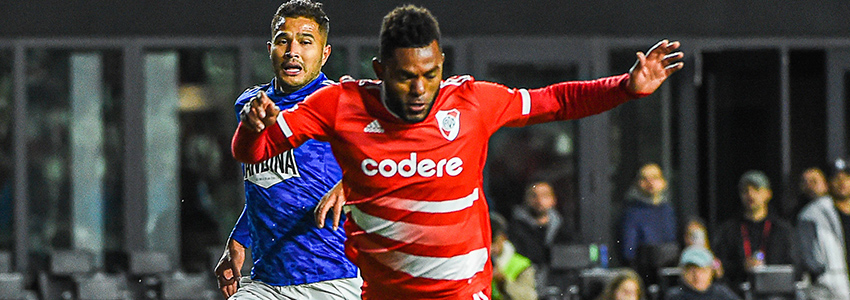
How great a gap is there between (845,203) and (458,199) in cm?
660

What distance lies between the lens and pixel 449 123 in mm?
4215

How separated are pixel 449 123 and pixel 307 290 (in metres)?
1.22

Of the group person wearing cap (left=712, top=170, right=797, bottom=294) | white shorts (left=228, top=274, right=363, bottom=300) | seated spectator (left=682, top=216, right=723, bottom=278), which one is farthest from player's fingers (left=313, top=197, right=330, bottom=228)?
person wearing cap (left=712, top=170, right=797, bottom=294)

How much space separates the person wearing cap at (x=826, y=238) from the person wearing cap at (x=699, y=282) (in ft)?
3.83

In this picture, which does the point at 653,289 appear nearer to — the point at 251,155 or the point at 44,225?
the point at 44,225

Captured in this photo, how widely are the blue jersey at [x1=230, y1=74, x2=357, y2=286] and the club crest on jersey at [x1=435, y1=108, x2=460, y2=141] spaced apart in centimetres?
102

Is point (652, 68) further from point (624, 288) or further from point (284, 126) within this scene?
point (624, 288)

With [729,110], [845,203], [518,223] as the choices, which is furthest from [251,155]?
[729,110]

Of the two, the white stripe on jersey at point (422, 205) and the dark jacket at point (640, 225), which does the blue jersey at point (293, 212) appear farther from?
the dark jacket at point (640, 225)

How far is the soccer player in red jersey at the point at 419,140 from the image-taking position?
163 inches

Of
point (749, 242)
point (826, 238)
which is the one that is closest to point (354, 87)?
point (749, 242)

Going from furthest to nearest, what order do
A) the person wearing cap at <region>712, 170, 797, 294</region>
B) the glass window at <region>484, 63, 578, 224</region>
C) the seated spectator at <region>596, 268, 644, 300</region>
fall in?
the glass window at <region>484, 63, 578, 224</region> < the person wearing cap at <region>712, 170, 797, 294</region> < the seated spectator at <region>596, 268, 644, 300</region>

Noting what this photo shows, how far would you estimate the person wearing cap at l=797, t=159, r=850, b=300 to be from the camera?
9.98m

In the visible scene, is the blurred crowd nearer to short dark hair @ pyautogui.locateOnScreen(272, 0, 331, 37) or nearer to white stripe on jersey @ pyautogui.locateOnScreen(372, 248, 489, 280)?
short dark hair @ pyautogui.locateOnScreen(272, 0, 331, 37)
